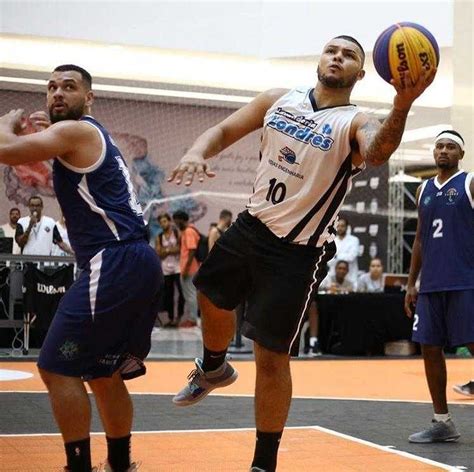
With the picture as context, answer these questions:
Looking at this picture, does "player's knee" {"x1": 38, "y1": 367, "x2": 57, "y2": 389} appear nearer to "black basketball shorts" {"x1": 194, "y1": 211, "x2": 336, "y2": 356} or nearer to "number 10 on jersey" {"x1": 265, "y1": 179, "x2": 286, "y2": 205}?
"black basketball shorts" {"x1": 194, "y1": 211, "x2": 336, "y2": 356}

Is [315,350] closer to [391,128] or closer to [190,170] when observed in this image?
[190,170]

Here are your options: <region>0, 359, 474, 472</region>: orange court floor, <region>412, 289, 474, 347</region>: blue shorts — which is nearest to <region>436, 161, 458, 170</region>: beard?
<region>412, 289, 474, 347</region>: blue shorts

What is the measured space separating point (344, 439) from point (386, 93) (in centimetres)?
1178

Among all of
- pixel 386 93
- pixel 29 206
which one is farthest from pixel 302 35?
pixel 29 206

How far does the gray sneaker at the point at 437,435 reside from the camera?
22.3 feet

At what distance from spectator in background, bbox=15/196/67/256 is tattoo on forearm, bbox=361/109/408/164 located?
8.79 m

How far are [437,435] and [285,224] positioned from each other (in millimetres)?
2549

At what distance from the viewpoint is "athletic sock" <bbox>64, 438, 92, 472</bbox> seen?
4.75 meters

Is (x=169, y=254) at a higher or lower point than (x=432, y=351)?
higher

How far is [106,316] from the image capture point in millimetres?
4766

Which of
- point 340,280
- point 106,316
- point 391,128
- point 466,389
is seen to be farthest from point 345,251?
point 391,128

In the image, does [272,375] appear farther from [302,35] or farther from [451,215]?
[302,35]

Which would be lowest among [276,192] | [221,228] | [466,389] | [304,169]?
[466,389]

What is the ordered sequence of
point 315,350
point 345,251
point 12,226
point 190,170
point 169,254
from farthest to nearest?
point 169,254
point 345,251
point 315,350
point 12,226
point 190,170
